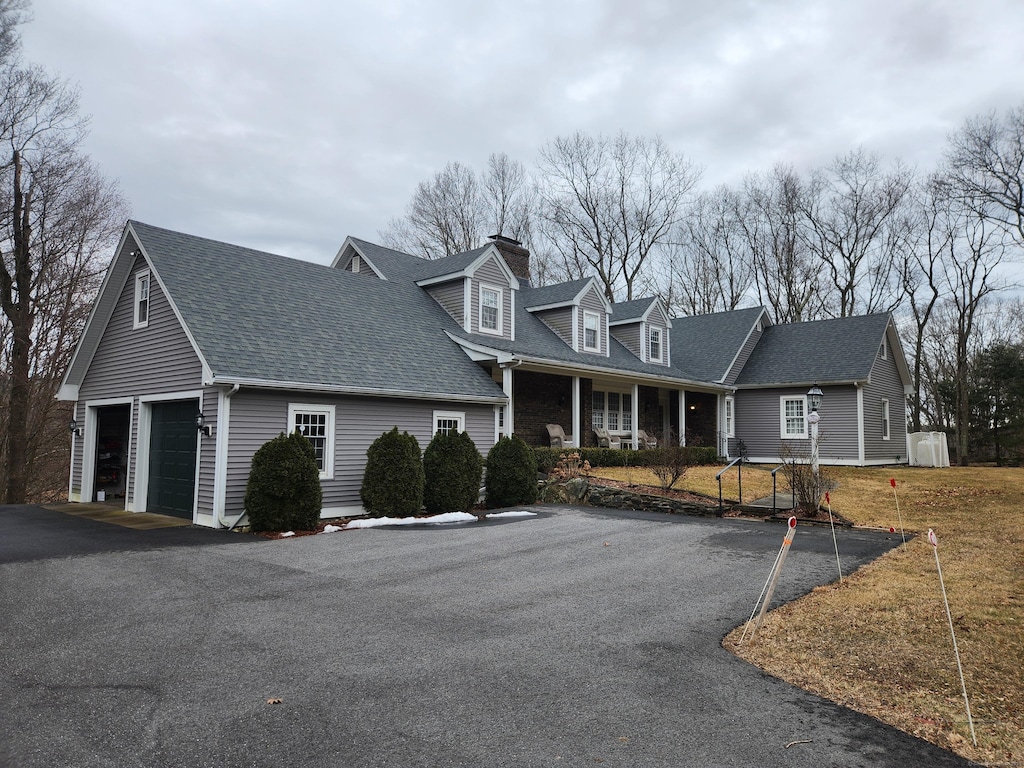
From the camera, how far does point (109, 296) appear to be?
15.0 meters

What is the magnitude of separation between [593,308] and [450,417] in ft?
29.4

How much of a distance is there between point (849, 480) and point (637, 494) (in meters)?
7.75

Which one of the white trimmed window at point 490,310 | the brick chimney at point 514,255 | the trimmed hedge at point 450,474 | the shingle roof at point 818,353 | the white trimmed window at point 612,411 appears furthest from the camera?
the brick chimney at point 514,255

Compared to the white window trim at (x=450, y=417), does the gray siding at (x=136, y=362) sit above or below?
above

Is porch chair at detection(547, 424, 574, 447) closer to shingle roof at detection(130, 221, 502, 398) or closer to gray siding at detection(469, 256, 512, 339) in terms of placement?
gray siding at detection(469, 256, 512, 339)

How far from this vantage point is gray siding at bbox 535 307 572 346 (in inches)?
870

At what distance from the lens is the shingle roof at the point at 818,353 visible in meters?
24.1

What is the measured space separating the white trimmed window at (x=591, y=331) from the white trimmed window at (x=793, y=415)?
800cm

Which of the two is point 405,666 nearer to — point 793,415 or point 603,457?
point 603,457

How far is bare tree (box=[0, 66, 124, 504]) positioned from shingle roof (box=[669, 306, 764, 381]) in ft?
71.9

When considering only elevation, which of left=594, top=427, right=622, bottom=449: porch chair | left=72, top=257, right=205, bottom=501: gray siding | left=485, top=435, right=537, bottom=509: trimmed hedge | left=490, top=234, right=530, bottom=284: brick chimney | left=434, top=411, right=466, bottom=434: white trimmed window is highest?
left=490, top=234, right=530, bottom=284: brick chimney

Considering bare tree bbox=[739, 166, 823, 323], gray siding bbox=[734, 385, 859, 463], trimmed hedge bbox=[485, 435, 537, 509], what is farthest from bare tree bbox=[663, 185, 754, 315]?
trimmed hedge bbox=[485, 435, 537, 509]

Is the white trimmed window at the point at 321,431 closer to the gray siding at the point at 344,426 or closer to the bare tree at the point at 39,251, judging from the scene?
the gray siding at the point at 344,426

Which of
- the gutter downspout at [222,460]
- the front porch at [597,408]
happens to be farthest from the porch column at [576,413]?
the gutter downspout at [222,460]
